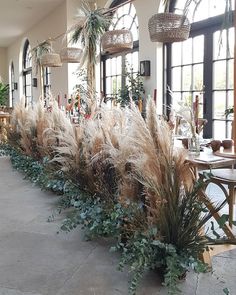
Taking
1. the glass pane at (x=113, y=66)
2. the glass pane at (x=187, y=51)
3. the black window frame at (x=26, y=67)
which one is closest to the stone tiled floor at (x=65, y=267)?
the glass pane at (x=187, y=51)

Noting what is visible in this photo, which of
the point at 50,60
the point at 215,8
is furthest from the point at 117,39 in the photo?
the point at 50,60

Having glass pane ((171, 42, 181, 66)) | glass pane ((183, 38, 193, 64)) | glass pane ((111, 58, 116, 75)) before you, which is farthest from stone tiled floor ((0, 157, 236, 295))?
glass pane ((111, 58, 116, 75))

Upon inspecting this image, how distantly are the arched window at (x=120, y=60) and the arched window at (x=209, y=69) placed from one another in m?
1.26

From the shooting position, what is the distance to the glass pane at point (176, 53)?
18.8 feet

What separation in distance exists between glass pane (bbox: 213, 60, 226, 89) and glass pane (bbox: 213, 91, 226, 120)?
0.10 meters

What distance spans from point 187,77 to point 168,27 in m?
2.38

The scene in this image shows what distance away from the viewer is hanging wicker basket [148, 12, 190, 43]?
3.26 m

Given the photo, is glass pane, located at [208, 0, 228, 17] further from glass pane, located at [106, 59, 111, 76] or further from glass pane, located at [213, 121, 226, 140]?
glass pane, located at [106, 59, 111, 76]

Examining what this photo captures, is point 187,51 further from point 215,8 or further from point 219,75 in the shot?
point 215,8

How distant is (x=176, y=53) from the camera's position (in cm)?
580

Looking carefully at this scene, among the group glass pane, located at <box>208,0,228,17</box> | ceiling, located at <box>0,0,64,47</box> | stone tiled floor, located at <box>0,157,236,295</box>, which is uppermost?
ceiling, located at <box>0,0,64,47</box>

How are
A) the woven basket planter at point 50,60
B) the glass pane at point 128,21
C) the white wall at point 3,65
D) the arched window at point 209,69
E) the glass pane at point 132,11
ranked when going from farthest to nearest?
the white wall at point 3,65 < the glass pane at point 128,21 < the glass pane at point 132,11 < the woven basket planter at point 50,60 < the arched window at point 209,69

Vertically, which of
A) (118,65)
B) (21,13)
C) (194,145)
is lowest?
(194,145)

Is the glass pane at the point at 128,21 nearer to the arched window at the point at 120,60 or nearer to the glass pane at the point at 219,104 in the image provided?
the arched window at the point at 120,60
